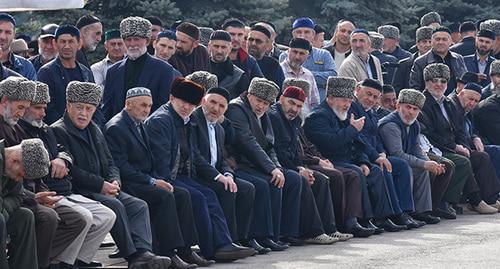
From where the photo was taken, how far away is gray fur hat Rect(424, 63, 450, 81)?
1877cm

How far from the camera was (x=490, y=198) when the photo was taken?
18953 mm

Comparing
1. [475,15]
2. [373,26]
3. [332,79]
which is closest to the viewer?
[332,79]

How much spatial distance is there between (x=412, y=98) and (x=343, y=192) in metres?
2.04

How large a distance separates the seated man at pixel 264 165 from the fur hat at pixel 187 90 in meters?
1.19

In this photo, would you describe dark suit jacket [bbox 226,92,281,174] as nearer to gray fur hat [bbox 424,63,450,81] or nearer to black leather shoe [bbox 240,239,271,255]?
black leather shoe [bbox 240,239,271,255]

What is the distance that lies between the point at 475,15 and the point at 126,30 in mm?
14932

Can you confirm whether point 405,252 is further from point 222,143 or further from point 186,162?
point 186,162

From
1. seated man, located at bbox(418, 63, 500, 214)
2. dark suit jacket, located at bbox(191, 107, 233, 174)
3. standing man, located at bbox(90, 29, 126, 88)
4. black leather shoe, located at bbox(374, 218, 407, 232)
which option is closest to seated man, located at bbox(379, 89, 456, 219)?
seated man, located at bbox(418, 63, 500, 214)

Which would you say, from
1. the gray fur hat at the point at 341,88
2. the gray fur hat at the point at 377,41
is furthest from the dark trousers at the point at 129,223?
the gray fur hat at the point at 377,41

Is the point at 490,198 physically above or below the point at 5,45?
below

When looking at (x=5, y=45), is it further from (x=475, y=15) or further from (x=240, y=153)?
(x=475, y=15)

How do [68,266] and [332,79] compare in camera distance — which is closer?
[68,266]

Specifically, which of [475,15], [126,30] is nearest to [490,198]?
[126,30]

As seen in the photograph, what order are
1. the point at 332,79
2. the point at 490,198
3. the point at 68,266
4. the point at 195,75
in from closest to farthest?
the point at 68,266
the point at 195,75
the point at 332,79
the point at 490,198
